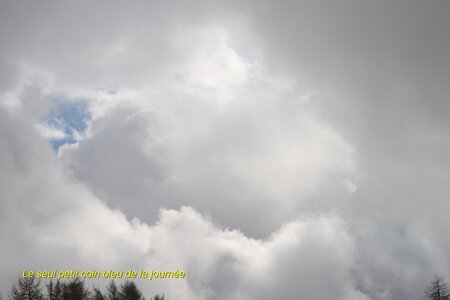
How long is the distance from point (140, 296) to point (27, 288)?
21450mm

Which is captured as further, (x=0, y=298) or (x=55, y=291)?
(x=55, y=291)

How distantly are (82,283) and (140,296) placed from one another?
40.1 ft

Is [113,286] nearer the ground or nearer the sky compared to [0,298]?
nearer the sky

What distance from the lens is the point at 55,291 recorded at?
7375 centimetres

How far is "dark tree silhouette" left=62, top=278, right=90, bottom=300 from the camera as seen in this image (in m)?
69.3

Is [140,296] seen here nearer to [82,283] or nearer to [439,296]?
[82,283]

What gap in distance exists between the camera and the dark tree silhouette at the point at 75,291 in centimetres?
6931

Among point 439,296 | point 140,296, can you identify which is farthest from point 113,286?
point 439,296

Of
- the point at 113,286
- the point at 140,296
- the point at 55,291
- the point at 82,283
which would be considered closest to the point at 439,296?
the point at 140,296

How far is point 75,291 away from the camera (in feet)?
230

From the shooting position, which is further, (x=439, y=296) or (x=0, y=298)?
(x=439, y=296)

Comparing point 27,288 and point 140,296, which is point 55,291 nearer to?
point 27,288

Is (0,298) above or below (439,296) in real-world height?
below

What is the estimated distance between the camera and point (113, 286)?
74.0 metres
